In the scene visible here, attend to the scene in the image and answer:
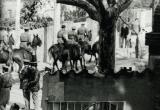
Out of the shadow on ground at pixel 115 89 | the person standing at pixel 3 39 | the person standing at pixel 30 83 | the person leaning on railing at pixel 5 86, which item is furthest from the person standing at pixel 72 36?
the person leaning on railing at pixel 5 86

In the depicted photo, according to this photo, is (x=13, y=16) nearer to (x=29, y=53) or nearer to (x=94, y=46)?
(x=29, y=53)

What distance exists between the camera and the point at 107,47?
9.77 metres

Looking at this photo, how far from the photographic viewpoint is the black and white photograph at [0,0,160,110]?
31.6 feet

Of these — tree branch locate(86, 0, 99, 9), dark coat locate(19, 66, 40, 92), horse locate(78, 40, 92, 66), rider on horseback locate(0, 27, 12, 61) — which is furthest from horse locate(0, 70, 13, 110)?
tree branch locate(86, 0, 99, 9)

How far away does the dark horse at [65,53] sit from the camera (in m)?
9.70

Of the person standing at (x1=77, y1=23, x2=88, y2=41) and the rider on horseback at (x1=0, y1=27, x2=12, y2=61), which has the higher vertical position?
the person standing at (x1=77, y1=23, x2=88, y2=41)

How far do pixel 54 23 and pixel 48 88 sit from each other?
4.26ft

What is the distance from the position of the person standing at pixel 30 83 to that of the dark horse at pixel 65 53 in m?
0.45

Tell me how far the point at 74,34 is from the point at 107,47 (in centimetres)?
71

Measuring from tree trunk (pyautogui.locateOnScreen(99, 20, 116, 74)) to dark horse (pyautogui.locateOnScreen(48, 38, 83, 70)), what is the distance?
0.46 m

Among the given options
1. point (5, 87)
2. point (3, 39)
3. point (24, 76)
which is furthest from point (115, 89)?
point (3, 39)

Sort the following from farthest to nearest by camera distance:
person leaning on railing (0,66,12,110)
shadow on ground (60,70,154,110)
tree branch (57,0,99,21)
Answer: shadow on ground (60,70,154,110) → tree branch (57,0,99,21) → person leaning on railing (0,66,12,110)

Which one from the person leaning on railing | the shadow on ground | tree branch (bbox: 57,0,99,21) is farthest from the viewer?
the shadow on ground

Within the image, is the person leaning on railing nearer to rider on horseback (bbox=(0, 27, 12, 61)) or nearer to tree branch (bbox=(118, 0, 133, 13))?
rider on horseback (bbox=(0, 27, 12, 61))
